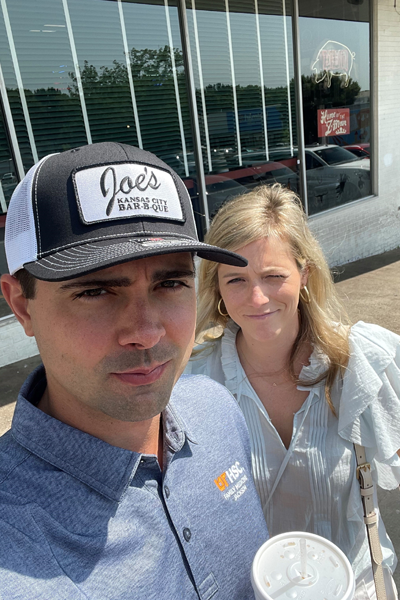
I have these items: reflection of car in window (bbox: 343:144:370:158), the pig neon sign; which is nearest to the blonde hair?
the pig neon sign

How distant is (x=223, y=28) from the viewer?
6.02 meters

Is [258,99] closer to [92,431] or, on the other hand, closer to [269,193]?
[269,193]

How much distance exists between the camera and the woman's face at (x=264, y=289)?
6.58 feet

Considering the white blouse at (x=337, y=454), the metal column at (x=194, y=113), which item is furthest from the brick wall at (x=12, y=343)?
the white blouse at (x=337, y=454)

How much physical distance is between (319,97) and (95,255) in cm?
722

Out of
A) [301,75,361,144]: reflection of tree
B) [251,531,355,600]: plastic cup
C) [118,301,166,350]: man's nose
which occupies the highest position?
[301,75,361,144]: reflection of tree

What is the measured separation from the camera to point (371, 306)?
5.88 m

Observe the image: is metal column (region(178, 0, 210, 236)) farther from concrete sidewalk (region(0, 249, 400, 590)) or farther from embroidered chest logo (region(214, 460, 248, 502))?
embroidered chest logo (region(214, 460, 248, 502))

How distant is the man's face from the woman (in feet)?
3.21

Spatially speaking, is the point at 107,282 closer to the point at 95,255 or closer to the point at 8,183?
the point at 95,255

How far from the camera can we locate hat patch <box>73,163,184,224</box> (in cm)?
103

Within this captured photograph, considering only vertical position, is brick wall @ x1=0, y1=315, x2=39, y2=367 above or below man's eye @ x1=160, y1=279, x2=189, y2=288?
below

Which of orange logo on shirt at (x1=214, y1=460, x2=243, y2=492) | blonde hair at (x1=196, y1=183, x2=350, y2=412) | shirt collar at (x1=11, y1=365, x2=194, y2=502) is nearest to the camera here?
shirt collar at (x1=11, y1=365, x2=194, y2=502)

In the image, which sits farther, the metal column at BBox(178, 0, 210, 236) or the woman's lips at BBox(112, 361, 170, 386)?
the metal column at BBox(178, 0, 210, 236)
